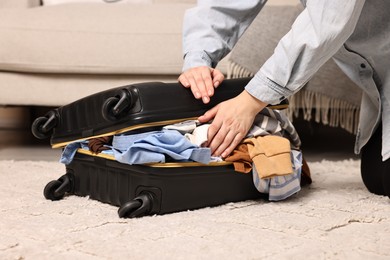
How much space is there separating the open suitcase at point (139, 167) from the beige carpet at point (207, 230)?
2cm

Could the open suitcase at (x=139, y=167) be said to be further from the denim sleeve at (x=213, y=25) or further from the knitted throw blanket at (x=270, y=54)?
the knitted throw blanket at (x=270, y=54)

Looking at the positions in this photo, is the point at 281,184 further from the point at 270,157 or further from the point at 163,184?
the point at 163,184

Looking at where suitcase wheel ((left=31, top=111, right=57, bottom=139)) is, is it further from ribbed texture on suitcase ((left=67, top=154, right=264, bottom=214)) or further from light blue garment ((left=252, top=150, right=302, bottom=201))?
light blue garment ((left=252, top=150, right=302, bottom=201))

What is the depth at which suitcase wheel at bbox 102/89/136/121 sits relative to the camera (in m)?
1.08

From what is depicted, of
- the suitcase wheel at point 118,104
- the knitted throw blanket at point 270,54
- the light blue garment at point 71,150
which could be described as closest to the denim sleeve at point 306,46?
the suitcase wheel at point 118,104

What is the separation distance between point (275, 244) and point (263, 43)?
1.00 meters

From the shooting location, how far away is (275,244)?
37.2 inches

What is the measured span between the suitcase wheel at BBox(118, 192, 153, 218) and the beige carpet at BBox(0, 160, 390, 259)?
15mm

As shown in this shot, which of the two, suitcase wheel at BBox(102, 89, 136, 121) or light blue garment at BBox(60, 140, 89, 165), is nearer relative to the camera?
suitcase wheel at BBox(102, 89, 136, 121)

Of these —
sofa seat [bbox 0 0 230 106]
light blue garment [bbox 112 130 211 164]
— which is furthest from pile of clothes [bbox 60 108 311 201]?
sofa seat [bbox 0 0 230 106]

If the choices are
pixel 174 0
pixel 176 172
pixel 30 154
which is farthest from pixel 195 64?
pixel 174 0

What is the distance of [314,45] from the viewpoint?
1102 millimetres

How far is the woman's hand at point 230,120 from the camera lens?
1.17 metres

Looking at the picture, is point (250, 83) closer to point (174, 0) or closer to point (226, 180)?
point (226, 180)
